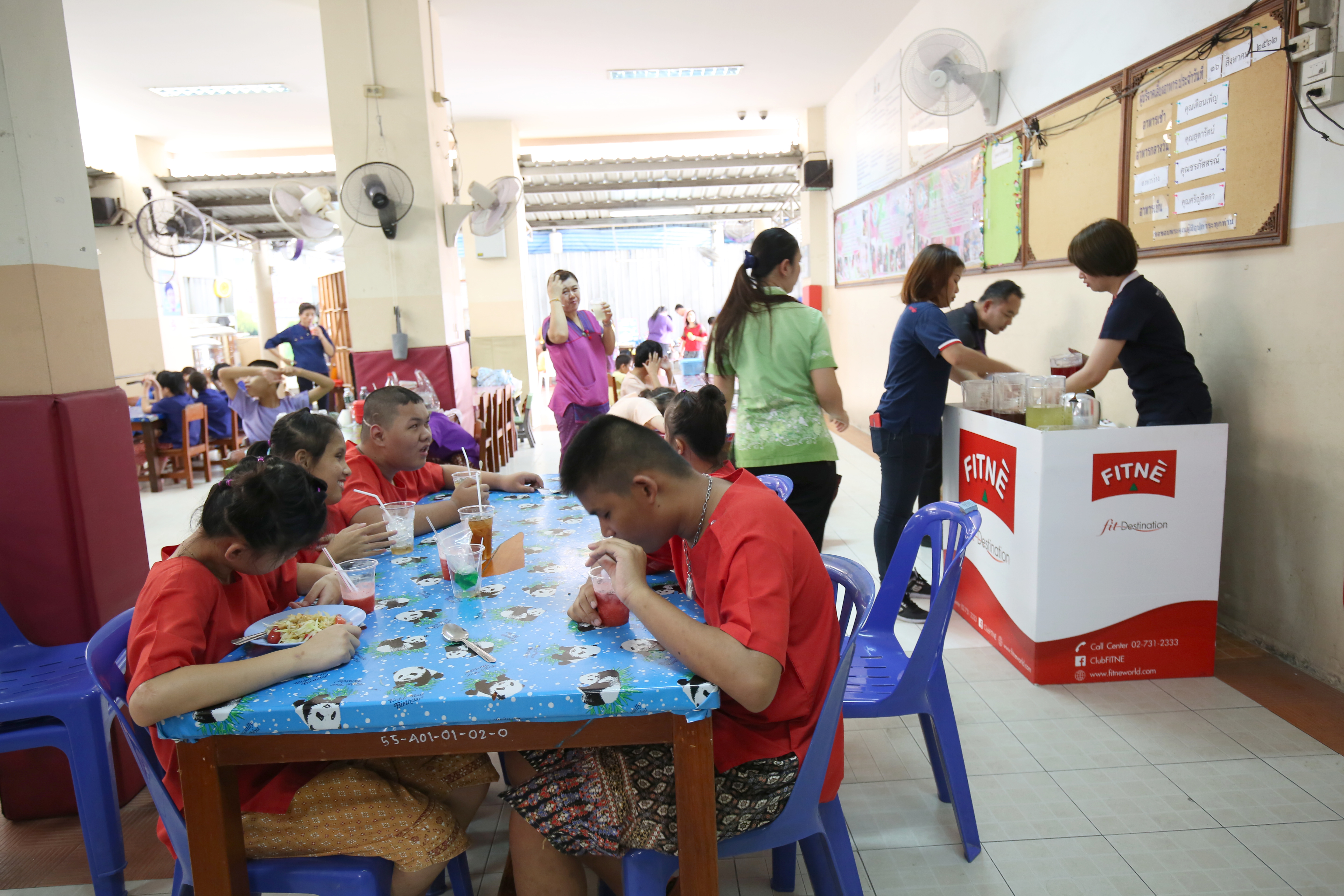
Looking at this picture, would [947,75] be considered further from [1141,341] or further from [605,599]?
[605,599]

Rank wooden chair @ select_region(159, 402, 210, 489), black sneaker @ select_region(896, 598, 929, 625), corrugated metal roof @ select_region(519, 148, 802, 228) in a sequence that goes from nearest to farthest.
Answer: black sneaker @ select_region(896, 598, 929, 625) → wooden chair @ select_region(159, 402, 210, 489) → corrugated metal roof @ select_region(519, 148, 802, 228)

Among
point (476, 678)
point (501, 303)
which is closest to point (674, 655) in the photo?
point (476, 678)

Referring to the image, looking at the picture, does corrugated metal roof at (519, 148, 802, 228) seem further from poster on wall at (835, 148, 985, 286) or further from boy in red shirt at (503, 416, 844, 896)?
boy in red shirt at (503, 416, 844, 896)

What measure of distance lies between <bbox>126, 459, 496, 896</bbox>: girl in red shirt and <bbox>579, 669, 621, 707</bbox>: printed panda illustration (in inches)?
17.7

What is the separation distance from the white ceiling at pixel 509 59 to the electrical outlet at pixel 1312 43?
404 cm

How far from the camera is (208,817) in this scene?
1319 millimetres

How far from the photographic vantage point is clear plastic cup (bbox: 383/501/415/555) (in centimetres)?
208

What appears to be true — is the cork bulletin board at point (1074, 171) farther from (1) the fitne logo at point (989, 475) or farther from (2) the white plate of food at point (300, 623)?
(2) the white plate of food at point (300, 623)

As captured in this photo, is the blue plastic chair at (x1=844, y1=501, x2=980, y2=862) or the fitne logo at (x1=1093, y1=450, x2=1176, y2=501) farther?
the fitne logo at (x1=1093, y1=450, x2=1176, y2=501)

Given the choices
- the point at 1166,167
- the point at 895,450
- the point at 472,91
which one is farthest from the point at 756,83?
the point at 895,450

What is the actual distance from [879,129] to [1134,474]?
5.59 m

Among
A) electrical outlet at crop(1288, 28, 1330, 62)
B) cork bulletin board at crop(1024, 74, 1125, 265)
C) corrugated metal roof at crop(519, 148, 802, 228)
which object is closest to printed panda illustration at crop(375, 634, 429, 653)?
electrical outlet at crop(1288, 28, 1330, 62)

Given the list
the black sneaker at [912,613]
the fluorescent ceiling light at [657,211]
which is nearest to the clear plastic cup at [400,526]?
the black sneaker at [912,613]

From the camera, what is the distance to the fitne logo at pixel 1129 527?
2711mm
